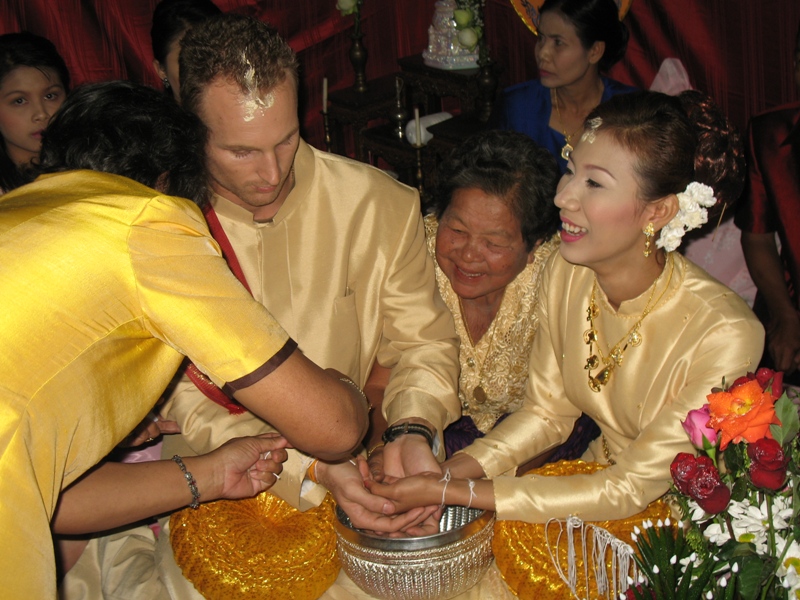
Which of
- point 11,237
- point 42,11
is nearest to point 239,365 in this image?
point 11,237

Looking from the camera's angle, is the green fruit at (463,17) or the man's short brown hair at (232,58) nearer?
the man's short brown hair at (232,58)

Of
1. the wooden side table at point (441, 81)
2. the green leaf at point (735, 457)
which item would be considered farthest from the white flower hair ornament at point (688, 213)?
the wooden side table at point (441, 81)

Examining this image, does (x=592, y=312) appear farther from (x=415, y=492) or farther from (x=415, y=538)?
(x=415, y=538)

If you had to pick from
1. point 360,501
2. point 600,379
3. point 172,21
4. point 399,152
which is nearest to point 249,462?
point 360,501

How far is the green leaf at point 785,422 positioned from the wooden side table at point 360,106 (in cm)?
424

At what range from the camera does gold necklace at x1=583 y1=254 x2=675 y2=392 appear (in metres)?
2.24

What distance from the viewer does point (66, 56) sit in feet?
16.4

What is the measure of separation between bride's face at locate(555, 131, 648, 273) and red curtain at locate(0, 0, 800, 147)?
206 cm

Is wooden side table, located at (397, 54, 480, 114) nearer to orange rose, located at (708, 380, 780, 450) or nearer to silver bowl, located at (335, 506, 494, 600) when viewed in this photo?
silver bowl, located at (335, 506, 494, 600)

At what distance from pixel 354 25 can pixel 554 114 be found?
1.73 metres

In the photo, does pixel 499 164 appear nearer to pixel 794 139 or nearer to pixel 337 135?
pixel 794 139

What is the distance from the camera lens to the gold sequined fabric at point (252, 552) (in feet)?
6.93

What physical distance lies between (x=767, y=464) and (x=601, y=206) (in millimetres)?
998

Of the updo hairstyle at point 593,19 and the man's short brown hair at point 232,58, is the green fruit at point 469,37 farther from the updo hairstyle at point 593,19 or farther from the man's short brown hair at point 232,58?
the man's short brown hair at point 232,58
